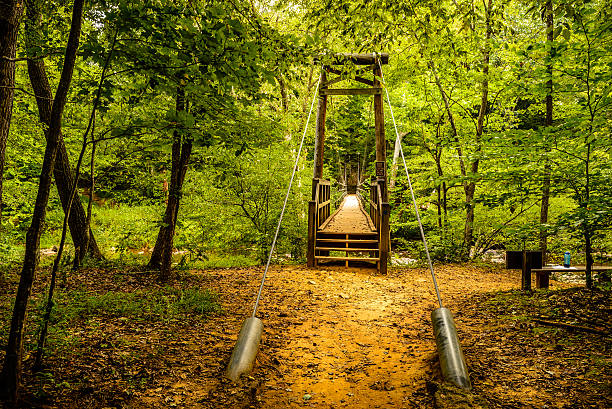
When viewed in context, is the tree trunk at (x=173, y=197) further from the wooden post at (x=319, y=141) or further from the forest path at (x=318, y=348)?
the wooden post at (x=319, y=141)

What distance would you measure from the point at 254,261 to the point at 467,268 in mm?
5578

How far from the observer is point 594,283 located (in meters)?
4.40

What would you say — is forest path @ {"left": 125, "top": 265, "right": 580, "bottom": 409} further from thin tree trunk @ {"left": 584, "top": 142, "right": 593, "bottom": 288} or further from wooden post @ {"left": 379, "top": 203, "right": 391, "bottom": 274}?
thin tree trunk @ {"left": 584, "top": 142, "right": 593, "bottom": 288}

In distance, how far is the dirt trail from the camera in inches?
103

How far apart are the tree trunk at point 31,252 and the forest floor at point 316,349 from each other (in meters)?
0.19

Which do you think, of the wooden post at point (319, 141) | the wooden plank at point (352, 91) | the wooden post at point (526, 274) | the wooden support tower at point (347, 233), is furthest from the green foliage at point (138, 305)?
the wooden plank at point (352, 91)

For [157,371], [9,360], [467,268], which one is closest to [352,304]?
[157,371]

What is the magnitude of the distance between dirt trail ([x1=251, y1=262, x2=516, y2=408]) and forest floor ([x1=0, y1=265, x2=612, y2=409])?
0.02 m

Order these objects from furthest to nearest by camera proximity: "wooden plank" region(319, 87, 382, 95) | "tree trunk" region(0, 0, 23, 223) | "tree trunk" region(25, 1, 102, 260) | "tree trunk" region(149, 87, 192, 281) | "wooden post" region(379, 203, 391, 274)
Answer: "wooden plank" region(319, 87, 382, 95) → "wooden post" region(379, 203, 391, 274) → "tree trunk" region(25, 1, 102, 260) → "tree trunk" region(149, 87, 192, 281) → "tree trunk" region(0, 0, 23, 223)

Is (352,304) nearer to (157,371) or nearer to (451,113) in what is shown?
(157,371)

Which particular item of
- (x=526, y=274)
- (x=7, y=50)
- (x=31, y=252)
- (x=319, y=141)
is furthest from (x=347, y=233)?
(x=7, y=50)

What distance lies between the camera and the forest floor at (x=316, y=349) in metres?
2.37

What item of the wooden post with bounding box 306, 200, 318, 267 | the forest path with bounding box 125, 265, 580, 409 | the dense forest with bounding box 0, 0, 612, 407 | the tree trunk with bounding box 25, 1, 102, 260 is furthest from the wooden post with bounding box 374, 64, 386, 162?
the tree trunk with bounding box 25, 1, 102, 260

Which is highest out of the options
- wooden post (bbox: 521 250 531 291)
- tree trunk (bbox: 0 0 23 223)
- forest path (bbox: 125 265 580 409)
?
tree trunk (bbox: 0 0 23 223)
